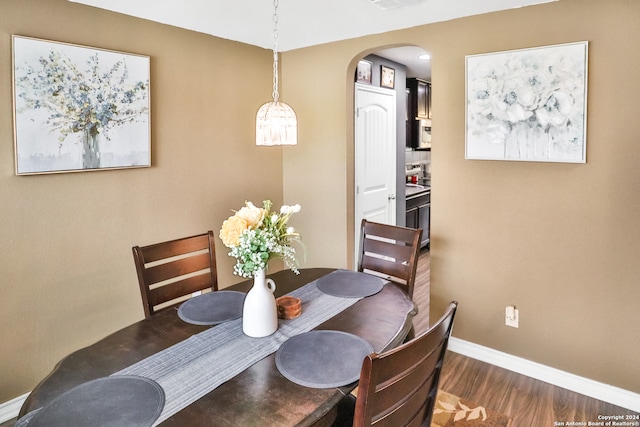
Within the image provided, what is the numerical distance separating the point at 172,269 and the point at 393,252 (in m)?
1.19

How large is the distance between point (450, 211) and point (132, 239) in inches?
83.1

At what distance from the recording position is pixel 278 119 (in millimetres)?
2066

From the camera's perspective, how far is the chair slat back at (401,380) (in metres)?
0.98

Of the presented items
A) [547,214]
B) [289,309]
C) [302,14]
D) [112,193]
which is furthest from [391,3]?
[112,193]

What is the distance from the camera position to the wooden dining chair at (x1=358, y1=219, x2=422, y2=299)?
91.4 inches

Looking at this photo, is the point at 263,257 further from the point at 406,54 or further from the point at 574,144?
the point at 406,54

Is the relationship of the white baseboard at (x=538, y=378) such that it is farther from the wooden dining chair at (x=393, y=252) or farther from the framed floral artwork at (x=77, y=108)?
Result: the framed floral artwork at (x=77, y=108)

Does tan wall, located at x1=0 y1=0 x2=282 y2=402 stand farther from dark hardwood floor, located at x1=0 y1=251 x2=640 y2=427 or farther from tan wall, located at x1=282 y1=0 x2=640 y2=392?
tan wall, located at x1=282 y1=0 x2=640 y2=392

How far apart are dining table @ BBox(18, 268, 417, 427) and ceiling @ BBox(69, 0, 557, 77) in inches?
67.4

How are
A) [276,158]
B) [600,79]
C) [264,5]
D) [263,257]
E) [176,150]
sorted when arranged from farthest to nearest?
1. [276,158]
2. [176,150]
3. [264,5]
4. [600,79]
5. [263,257]

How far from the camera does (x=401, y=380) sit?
107 centimetres

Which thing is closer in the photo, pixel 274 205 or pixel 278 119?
pixel 278 119

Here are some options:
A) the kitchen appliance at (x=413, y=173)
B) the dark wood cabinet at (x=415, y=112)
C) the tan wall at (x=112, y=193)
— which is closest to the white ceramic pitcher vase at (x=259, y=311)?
the tan wall at (x=112, y=193)

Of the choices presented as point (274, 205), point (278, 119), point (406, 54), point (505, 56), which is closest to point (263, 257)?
point (278, 119)
